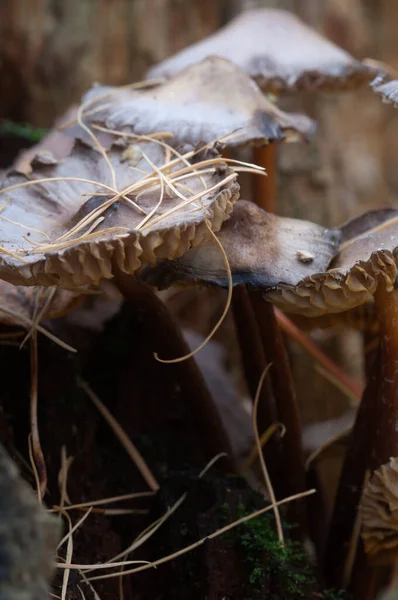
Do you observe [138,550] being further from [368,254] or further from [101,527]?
[368,254]

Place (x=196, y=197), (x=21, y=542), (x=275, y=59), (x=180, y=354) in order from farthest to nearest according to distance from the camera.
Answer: (x=275, y=59) → (x=180, y=354) → (x=196, y=197) → (x=21, y=542)

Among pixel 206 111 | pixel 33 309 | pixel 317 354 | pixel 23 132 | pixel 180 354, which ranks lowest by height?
pixel 317 354

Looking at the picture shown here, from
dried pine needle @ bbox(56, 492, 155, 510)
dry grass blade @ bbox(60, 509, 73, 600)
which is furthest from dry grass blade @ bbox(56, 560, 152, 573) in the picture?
dried pine needle @ bbox(56, 492, 155, 510)

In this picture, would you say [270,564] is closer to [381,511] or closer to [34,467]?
[381,511]

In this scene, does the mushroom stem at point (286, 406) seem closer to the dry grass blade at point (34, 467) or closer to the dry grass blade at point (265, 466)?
the dry grass blade at point (265, 466)

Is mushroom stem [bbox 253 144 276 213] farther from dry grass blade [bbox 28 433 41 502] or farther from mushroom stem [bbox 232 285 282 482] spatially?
dry grass blade [bbox 28 433 41 502]

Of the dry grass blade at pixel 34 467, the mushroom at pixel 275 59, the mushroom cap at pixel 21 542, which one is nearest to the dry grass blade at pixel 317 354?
the mushroom at pixel 275 59

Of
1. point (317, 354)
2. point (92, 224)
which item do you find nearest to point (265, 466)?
point (317, 354)
